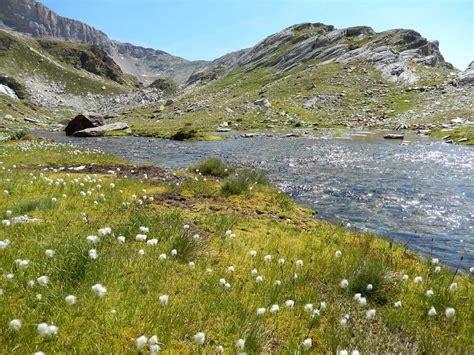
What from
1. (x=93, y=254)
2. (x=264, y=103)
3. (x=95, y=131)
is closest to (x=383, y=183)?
(x=93, y=254)

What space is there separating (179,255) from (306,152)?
3069 cm

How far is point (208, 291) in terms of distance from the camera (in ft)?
22.1

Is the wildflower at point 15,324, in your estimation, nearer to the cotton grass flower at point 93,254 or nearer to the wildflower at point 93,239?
the cotton grass flower at point 93,254

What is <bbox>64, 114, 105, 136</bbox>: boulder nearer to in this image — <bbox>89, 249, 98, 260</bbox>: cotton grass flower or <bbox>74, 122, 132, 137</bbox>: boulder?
<bbox>74, 122, 132, 137</bbox>: boulder

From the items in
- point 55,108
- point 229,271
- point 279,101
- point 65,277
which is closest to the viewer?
point 65,277

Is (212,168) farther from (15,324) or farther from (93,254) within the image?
(15,324)

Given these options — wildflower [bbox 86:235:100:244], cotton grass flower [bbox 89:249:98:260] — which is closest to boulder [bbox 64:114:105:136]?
wildflower [bbox 86:235:100:244]

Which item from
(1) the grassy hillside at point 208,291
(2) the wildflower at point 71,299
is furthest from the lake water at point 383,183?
(2) the wildflower at point 71,299

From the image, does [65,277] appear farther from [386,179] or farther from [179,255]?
[386,179]

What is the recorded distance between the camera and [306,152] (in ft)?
123

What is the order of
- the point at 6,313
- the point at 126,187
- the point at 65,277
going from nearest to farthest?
the point at 6,313 → the point at 65,277 → the point at 126,187

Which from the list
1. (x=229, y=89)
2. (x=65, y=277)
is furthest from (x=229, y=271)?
(x=229, y=89)

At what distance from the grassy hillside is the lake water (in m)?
3.94

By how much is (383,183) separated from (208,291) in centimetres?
1881
